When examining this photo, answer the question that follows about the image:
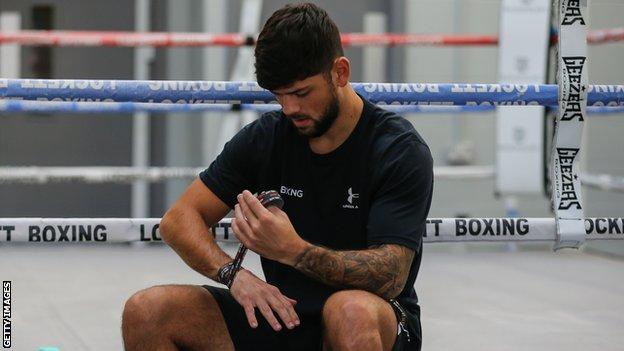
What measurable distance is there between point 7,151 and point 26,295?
287 centimetres

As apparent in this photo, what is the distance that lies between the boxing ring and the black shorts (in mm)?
422

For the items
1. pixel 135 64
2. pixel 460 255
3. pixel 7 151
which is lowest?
pixel 460 255

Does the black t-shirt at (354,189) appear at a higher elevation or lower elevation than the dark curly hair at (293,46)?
lower

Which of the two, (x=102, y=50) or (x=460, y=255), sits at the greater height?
(x=102, y=50)

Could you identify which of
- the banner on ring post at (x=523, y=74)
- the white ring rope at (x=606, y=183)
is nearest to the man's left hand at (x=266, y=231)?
the white ring rope at (x=606, y=183)

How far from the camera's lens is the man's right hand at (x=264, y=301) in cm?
270

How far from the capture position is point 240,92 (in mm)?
3285

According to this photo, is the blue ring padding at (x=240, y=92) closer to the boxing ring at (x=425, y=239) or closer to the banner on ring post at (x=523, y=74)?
the boxing ring at (x=425, y=239)

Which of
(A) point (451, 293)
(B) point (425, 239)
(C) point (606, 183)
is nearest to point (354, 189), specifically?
(B) point (425, 239)

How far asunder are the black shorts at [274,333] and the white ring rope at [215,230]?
16.4 inches

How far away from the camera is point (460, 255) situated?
7.64m

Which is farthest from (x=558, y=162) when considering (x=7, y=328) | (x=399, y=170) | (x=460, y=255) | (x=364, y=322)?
(x=460, y=255)

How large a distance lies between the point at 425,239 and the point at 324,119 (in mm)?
682

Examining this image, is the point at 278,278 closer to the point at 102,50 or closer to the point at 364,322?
the point at 364,322
